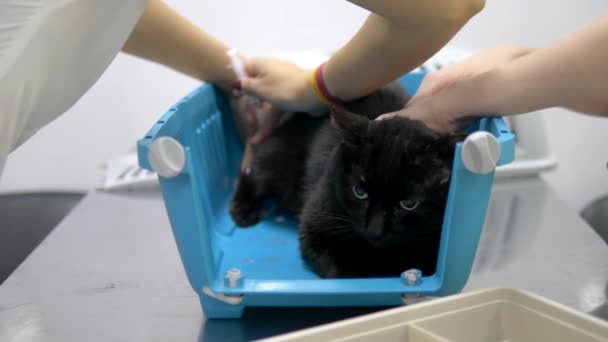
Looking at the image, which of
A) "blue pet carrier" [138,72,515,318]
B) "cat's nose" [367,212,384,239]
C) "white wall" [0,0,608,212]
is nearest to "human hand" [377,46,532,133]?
"blue pet carrier" [138,72,515,318]

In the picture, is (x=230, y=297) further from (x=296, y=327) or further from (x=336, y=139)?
(x=336, y=139)

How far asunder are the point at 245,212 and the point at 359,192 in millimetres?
357

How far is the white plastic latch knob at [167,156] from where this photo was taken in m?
0.58

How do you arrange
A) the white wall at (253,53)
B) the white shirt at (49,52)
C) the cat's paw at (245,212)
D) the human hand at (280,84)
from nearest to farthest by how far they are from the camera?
1. the white shirt at (49,52)
2. the human hand at (280,84)
3. the cat's paw at (245,212)
4. the white wall at (253,53)

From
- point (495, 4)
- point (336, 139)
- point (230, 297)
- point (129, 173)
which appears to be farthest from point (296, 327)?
point (495, 4)

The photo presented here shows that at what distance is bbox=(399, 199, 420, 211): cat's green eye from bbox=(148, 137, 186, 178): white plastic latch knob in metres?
0.31

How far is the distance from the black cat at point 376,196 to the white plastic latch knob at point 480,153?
0.11 metres

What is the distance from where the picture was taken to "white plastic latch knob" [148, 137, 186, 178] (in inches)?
22.7

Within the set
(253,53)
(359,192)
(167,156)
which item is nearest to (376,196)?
(359,192)

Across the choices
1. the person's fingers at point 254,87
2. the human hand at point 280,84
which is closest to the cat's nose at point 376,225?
the human hand at point 280,84

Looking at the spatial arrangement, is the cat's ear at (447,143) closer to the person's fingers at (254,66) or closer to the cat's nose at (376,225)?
the cat's nose at (376,225)

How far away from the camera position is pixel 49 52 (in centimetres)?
53

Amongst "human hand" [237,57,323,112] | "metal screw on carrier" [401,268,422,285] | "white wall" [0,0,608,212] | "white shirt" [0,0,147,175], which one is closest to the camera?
"white shirt" [0,0,147,175]

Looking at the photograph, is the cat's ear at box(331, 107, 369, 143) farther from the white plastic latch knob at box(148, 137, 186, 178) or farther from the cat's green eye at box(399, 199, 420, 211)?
the white plastic latch knob at box(148, 137, 186, 178)
